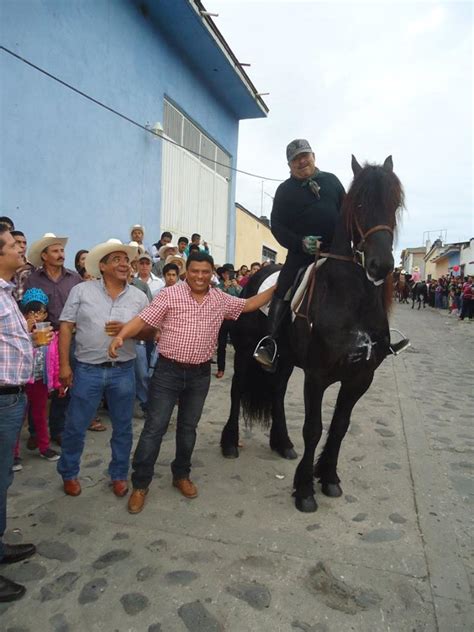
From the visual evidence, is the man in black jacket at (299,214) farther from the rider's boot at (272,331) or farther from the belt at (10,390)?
the belt at (10,390)

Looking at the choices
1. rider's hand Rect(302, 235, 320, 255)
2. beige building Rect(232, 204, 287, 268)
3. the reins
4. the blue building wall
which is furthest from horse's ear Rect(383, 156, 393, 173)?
beige building Rect(232, 204, 287, 268)

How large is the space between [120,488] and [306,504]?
4.66 feet

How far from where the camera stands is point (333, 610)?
226 cm

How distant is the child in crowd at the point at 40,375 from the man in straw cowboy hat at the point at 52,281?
0.27 meters

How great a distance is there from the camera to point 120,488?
3371mm

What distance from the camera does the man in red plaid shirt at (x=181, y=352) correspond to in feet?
10.3

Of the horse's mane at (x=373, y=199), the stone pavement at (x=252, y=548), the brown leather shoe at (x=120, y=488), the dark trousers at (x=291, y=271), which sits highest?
the horse's mane at (x=373, y=199)

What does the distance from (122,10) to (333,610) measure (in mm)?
9252

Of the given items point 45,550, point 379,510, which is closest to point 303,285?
point 379,510

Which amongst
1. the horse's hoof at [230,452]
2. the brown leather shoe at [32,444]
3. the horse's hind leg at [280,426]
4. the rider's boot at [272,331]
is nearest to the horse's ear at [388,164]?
the rider's boot at [272,331]

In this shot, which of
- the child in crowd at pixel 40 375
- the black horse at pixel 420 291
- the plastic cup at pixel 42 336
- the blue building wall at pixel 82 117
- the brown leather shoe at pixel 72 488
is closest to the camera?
the plastic cup at pixel 42 336

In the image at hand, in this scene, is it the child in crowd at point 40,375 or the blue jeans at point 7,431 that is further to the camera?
the child in crowd at point 40,375

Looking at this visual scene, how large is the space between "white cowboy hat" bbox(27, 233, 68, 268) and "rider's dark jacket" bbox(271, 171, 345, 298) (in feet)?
7.06

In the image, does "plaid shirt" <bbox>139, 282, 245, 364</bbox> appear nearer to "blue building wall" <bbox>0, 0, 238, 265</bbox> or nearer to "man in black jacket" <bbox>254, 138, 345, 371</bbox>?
"man in black jacket" <bbox>254, 138, 345, 371</bbox>
